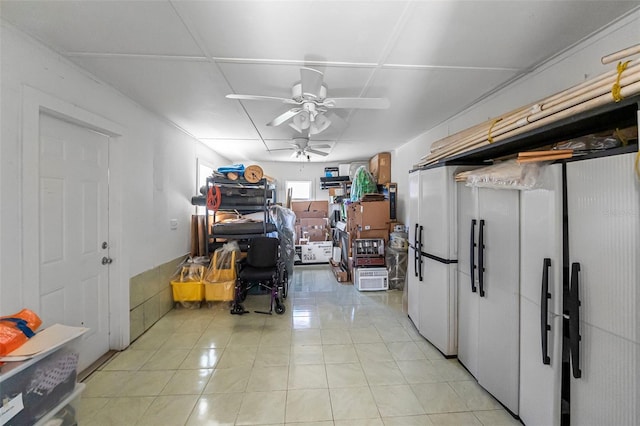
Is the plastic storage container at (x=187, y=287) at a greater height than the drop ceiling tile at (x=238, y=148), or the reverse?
the drop ceiling tile at (x=238, y=148)

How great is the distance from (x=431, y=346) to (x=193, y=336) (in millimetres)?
2618

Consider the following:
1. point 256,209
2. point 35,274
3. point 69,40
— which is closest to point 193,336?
point 35,274

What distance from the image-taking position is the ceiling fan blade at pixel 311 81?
172 cm

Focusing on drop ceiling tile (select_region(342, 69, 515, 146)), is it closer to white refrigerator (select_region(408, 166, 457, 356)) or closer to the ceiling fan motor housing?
the ceiling fan motor housing

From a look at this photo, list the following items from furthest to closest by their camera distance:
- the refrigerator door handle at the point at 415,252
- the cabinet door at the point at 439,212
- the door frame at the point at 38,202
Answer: the refrigerator door handle at the point at 415,252, the cabinet door at the point at 439,212, the door frame at the point at 38,202

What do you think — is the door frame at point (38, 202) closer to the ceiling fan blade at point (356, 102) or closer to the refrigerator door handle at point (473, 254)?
the ceiling fan blade at point (356, 102)

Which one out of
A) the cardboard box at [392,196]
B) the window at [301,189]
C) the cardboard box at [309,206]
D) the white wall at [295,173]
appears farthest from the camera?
the window at [301,189]

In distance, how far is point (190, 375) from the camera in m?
2.09

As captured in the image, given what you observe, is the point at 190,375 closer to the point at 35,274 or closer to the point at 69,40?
the point at 35,274

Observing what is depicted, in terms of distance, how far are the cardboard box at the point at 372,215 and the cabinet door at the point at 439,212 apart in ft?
5.91

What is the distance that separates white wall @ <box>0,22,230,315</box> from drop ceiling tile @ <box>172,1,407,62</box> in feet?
3.88

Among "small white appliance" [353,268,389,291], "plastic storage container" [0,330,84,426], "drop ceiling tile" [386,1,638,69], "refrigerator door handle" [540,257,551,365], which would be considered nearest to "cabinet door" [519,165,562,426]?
"refrigerator door handle" [540,257,551,365]

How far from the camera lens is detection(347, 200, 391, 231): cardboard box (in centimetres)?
444

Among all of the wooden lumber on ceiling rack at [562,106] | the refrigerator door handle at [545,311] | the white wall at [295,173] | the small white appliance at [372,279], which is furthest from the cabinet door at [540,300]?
the white wall at [295,173]
